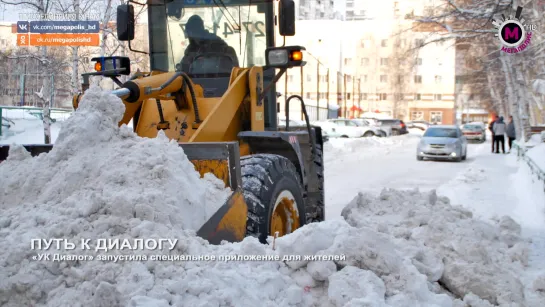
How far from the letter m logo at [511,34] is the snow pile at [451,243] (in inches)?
549

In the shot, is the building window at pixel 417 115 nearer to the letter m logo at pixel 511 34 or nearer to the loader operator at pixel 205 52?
the letter m logo at pixel 511 34

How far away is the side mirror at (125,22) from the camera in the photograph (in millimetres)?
6055

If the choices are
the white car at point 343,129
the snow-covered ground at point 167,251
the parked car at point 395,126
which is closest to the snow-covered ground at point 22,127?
the snow-covered ground at point 167,251

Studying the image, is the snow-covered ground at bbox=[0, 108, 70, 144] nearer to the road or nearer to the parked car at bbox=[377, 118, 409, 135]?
the road

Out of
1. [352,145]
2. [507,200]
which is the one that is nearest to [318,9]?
[352,145]

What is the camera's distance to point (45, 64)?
16.4m

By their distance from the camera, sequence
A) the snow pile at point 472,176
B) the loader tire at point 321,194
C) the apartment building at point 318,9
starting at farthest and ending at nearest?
the apartment building at point 318,9 < the snow pile at point 472,176 < the loader tire at point 321,194

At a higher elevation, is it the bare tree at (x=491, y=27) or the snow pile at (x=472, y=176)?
the bare tree at (x=491, y=27)

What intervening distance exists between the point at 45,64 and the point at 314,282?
49.5 ft

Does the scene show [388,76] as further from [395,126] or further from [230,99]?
[230,99]

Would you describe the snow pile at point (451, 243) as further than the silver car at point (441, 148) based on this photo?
No

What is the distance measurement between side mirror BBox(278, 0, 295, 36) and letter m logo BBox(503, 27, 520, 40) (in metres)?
15.5

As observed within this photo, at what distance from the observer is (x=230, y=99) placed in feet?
17.4

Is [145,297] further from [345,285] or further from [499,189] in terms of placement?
[499,189]
